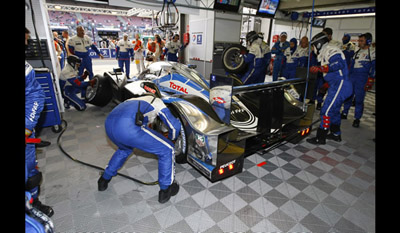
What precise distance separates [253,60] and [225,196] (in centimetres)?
441

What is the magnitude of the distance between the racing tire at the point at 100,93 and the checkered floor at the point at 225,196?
68.7 inches

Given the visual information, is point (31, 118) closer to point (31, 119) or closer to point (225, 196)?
point (31, 119)

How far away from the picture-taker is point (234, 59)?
593cm

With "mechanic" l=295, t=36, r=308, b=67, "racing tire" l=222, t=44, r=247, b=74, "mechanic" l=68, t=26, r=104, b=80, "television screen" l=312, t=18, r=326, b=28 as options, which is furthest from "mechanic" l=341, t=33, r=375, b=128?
"mechanic" l=68, t=26, r=104, b=80

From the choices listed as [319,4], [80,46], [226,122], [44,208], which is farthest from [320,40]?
[319,4]

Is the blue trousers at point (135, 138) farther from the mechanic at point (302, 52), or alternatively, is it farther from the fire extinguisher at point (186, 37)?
the fire extinguisher at point (186, 37)

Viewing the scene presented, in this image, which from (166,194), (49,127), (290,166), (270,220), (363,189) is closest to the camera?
(270,220)

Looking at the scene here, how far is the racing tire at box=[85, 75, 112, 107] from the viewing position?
5.07 m

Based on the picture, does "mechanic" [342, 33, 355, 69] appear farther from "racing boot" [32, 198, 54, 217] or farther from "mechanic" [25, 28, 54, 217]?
"racing boot" [32, 198, 54, 217]
